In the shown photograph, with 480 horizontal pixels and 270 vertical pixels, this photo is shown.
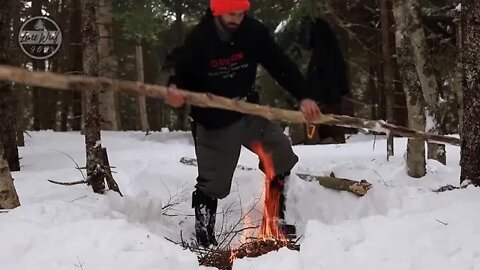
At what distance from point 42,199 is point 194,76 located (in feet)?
5.33

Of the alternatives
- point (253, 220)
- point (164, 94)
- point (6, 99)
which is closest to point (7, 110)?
point (6, 99)

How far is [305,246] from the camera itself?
3869 millimetres

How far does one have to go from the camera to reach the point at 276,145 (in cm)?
514

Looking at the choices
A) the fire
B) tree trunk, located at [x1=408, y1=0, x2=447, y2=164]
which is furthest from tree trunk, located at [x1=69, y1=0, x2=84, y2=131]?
the fire

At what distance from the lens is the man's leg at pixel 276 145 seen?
16.5 ft

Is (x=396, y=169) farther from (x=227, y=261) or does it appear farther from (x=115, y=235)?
(x=115, y=235)

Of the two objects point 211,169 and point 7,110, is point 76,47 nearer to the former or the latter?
point 7,110

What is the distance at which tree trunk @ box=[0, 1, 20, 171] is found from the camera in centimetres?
705

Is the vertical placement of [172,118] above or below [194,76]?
below

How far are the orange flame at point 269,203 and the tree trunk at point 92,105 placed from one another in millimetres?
1456

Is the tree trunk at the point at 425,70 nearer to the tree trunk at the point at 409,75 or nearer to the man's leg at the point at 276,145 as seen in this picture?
the tree trunk at the point at 409,75

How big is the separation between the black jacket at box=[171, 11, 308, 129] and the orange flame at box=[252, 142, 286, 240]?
1.66 feet

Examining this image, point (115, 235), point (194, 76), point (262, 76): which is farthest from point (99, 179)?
point (262, 76)

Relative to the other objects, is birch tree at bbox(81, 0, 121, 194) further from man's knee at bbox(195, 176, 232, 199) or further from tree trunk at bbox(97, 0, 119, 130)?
tree trunk at bbox(97, 0, 119, 130)
